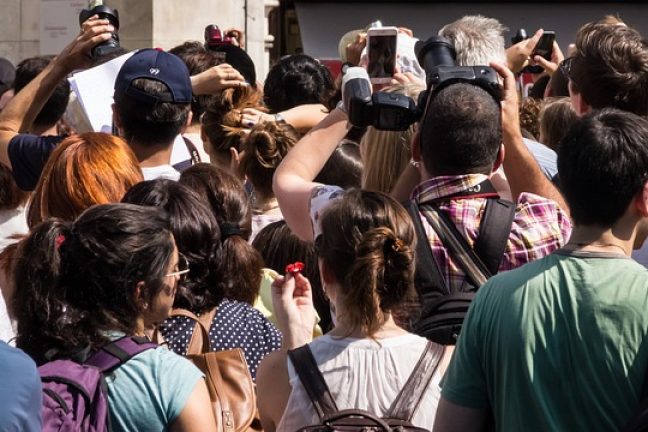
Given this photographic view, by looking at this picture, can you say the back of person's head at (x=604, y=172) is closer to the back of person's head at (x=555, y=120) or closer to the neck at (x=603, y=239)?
the neck at (x=603, y=239)

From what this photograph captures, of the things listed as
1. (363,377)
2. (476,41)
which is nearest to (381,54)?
(476,41)

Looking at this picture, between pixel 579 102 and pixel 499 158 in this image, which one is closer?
pixel 499 158

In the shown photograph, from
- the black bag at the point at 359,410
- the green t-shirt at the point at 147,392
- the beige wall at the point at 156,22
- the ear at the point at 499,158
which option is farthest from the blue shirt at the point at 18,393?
the beige wall at the point at 156,22

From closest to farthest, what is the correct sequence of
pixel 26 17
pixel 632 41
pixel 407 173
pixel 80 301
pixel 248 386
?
pixel 80 301 < pixel 248 386 < pixel 407 173 < pixel 632 41 < pixel 26 17

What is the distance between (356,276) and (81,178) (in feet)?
3.51

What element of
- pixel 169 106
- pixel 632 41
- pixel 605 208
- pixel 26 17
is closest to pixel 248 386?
pixel 605 208

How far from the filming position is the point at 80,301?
3158 mm

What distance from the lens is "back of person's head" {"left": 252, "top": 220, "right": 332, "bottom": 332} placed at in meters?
4.73

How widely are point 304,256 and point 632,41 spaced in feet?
4.58

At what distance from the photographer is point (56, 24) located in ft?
41.1

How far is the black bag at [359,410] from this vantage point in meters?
3.09

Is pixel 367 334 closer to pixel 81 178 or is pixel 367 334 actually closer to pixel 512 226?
pixel 512 226

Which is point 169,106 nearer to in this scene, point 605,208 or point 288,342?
point 288,342

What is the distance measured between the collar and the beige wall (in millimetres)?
9454
